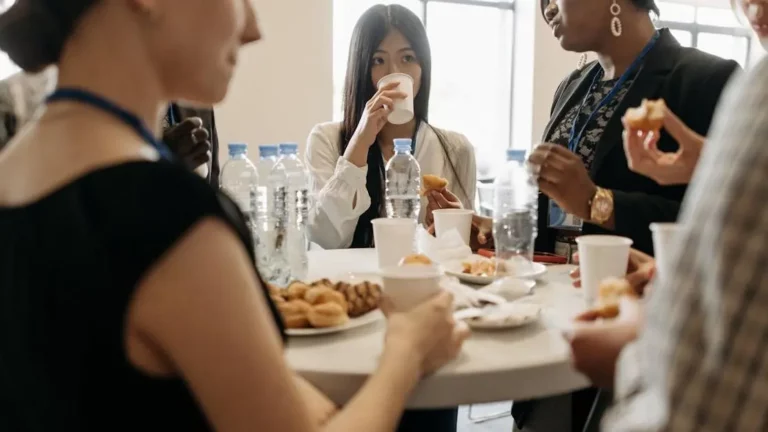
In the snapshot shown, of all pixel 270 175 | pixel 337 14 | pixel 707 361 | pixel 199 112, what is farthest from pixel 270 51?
pixel 707 361

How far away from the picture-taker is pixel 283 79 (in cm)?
433

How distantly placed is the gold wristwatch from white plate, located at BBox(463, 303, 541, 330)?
461mm

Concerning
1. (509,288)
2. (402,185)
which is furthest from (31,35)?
(402,185)

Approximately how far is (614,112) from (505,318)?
88cm

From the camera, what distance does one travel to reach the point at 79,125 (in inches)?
25.7

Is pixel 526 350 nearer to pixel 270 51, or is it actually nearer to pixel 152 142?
pixel 152 142

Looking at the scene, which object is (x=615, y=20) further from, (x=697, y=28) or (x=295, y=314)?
(x=697, y=28)

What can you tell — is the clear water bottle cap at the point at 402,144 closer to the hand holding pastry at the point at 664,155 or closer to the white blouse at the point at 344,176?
the white blouse at the point at 344,176

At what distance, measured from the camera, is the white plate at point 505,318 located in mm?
1049

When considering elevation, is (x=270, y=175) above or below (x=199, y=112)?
below

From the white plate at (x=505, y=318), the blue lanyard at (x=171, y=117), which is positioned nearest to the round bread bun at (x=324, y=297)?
the white plate at (x=505, y=318)

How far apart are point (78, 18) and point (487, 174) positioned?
4989mm

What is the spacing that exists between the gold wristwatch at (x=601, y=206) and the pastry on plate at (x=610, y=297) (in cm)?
49

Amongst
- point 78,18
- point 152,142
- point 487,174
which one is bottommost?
point 487,174
